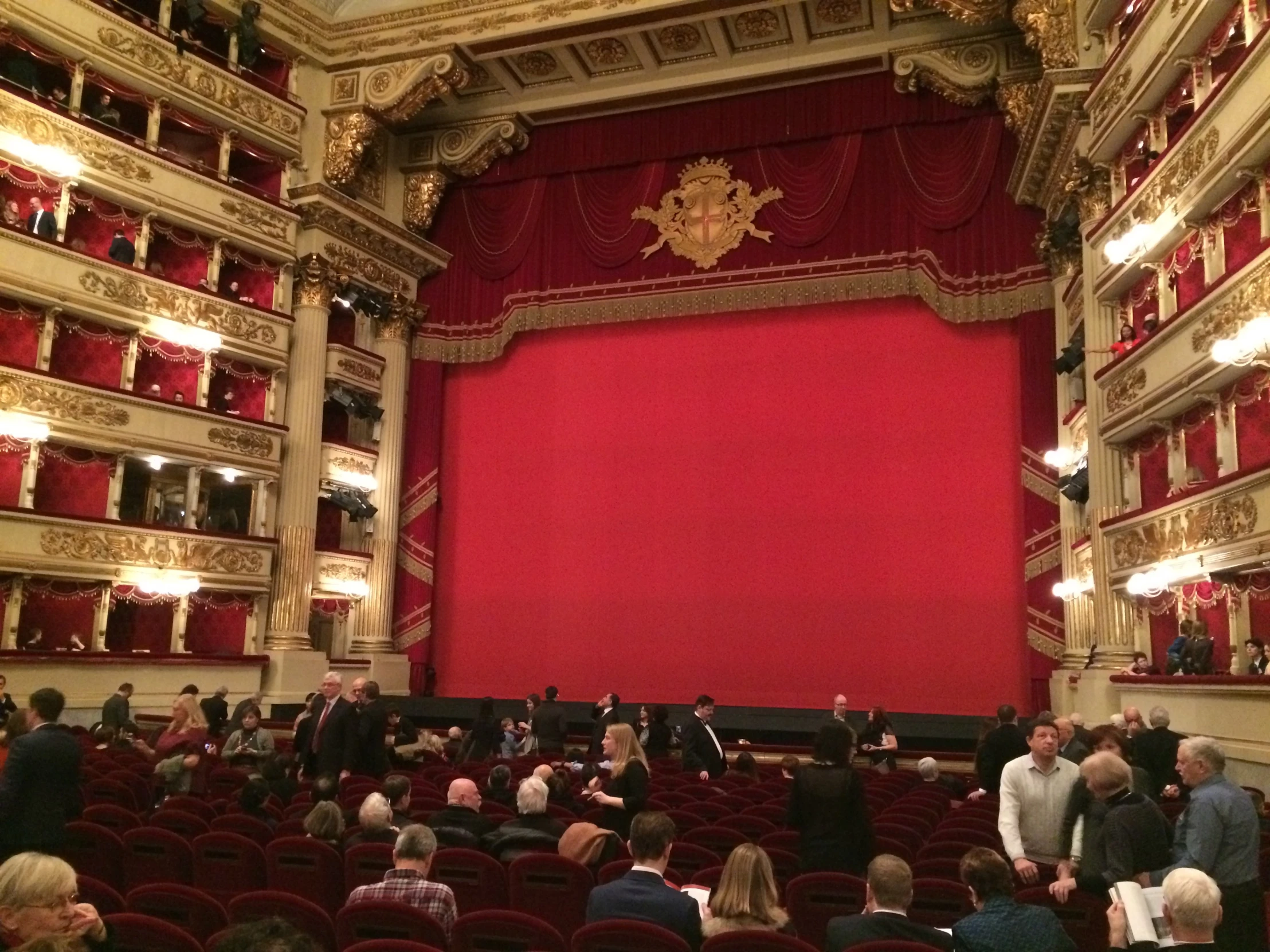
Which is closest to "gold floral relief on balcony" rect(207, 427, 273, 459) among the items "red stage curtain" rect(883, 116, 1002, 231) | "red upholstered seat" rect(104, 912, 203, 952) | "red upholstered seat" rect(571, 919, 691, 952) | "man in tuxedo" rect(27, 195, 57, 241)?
"man in tuxedo" rect(27, 195, 57, 241)

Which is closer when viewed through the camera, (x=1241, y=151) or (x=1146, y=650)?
(x=1241, y=151)

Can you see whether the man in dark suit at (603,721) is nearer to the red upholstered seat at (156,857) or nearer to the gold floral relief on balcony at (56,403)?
the red upholstered seat at (156,857)

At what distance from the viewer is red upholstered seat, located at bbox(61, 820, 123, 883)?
5.50 m

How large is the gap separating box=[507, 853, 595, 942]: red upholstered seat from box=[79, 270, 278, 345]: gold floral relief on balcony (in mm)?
13654

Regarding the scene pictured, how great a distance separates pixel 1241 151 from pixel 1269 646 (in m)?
4.45

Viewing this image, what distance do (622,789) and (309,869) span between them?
170cm

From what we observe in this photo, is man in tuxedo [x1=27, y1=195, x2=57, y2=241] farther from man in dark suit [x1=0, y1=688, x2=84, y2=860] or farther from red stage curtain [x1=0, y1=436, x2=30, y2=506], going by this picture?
man in dark suit [x1=0, y1=688, x2=84, y2=860]

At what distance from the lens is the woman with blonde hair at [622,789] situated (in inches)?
233

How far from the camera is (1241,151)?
9594mm

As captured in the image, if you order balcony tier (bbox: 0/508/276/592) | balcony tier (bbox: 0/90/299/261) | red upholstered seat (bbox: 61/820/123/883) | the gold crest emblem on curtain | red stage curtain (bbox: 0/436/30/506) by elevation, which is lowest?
red upholstered seat (bbox: 61/820/123/883)

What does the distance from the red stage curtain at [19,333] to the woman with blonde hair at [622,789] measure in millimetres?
12415

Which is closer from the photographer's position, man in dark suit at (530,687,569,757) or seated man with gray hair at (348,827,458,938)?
seated man with gray hair at (348,827,458,938)

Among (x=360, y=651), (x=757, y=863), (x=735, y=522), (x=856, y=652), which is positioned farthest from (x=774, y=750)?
(x=757, y=863)

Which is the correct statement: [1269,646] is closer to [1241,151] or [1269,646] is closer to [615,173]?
[1241,151]
